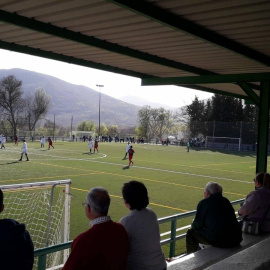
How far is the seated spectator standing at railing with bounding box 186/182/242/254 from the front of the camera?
17.7 ft

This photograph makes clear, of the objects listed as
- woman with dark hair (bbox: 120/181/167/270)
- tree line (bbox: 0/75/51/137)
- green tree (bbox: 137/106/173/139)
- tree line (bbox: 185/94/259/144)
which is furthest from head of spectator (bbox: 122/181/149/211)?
green tree (bbox: 137/106/173/139)

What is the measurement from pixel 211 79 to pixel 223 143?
4846cm

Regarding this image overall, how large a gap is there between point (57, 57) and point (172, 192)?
31.5 feet

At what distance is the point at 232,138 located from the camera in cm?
5631

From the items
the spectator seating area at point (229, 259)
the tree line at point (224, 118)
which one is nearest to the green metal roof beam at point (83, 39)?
the spectator seating area at point (229, 259)

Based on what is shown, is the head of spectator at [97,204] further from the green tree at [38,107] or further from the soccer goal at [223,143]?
the green tree at [38,107]

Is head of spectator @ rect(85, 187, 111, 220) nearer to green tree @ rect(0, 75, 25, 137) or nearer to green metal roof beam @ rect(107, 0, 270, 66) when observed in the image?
green metal roof beam @ rect(107, 0, 270, 66)

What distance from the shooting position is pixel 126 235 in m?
3.66

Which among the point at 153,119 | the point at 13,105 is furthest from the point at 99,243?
the point at 153,119

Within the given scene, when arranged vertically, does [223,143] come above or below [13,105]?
below

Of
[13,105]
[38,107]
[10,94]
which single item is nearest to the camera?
[10,94]

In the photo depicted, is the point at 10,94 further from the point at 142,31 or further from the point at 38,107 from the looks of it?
the point at 142,31

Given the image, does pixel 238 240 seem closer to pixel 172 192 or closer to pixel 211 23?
pixel 211 23

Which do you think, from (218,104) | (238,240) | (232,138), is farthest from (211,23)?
(218,104)
